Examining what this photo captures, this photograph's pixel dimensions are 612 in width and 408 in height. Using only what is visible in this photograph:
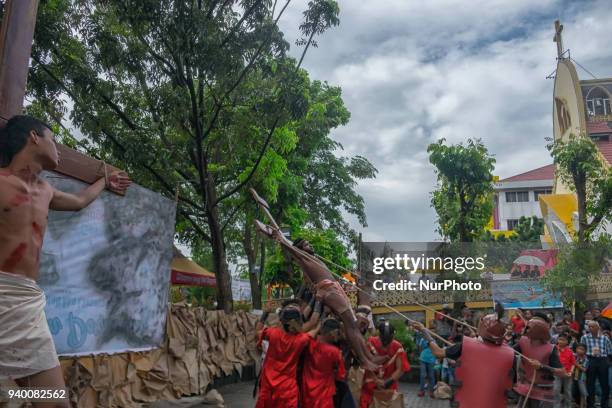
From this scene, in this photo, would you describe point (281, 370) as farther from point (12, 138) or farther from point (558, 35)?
point (558, 35)

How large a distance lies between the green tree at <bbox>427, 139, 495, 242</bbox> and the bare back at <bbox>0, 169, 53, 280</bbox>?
1633 centimetres

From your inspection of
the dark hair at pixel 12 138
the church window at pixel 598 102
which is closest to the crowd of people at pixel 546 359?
the dark hair at pixel 12 138

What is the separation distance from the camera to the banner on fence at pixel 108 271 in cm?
533

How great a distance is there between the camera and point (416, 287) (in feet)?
64.4

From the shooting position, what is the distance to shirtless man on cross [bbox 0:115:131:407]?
2.72 metres

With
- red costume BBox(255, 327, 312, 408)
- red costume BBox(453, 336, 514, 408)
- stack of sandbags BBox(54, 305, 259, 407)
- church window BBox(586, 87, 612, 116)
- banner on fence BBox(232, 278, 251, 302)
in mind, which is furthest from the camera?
banner on fence BBox(232, 278, 251, 302)

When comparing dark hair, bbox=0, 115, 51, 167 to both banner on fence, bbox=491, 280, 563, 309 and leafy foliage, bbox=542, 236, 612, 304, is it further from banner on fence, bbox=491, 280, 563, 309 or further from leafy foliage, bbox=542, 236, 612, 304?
banner on fence, bbox=491, 280, 563, 309

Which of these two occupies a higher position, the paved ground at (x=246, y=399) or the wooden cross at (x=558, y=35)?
the wooden cross at (x=558, y=35)

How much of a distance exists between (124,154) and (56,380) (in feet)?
26.6

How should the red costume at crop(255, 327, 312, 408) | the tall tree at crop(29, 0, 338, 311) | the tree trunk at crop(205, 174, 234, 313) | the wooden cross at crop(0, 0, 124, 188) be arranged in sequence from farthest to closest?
the tree trunk at crop(205, 174, 234, 313), the tall tree at crop(29, 0, 338, 311), the red costume at crop(255, 327, 312, 408), the wooden cross at crop(0, 0, 124, 188)

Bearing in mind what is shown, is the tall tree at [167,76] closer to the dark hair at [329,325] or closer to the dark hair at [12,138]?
the dark hair at [329,325]

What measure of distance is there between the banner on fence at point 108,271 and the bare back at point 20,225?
1.97m

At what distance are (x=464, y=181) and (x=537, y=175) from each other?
31.1m

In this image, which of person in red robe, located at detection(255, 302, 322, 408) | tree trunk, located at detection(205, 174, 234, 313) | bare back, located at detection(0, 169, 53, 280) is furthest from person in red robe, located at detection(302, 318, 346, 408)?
tree trunk, located at detection(205, 174, 234, 313)
